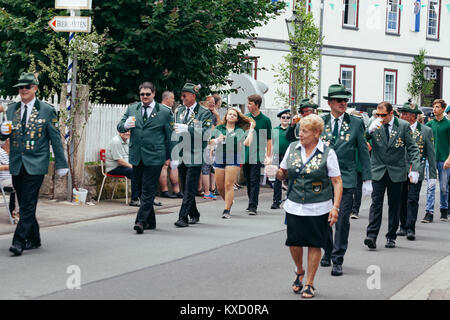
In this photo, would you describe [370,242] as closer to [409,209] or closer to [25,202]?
Answer: [409,209]

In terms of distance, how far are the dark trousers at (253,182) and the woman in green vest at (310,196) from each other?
246 inches

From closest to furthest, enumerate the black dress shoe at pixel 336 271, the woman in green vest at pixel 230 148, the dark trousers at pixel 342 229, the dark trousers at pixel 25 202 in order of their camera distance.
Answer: the black dress shoe at pixel 336 271
the dark trousers at pixel 342 229
the dark trousers at pixel 25 202
the woman in green vest at pixel 230 148

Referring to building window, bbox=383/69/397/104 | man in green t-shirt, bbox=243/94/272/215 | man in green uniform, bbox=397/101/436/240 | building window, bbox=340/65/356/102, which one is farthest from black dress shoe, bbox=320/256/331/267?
→ building window, bbox=383/69/397/104

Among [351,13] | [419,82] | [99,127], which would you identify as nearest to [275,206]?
[99,127]

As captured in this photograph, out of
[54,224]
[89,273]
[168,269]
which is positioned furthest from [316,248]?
[54,224]

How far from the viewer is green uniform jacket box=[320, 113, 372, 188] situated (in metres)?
8.36

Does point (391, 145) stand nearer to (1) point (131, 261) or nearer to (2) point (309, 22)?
(1) point (131, 261)

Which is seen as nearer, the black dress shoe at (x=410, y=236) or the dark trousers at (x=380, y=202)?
the dark trousers at (x=380, y=202)

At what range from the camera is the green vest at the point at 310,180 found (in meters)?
6.86

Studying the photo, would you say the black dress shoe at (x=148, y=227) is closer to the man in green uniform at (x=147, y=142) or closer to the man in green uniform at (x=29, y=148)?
Result: the man in green uniform at (x=147, y=142)

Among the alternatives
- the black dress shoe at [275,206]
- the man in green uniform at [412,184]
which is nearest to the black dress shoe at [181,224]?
the man in green uniform at [412,184]

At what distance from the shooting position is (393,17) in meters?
37.1

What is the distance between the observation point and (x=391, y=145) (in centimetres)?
991
